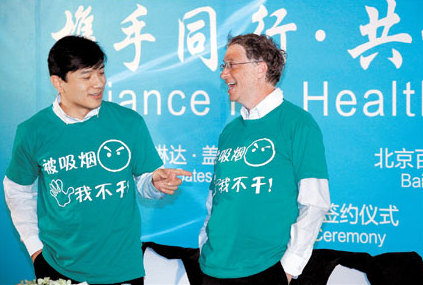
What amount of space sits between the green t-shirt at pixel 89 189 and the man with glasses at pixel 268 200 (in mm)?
359

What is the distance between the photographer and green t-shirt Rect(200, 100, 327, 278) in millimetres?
1790

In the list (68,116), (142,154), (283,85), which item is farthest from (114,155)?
(283,85)

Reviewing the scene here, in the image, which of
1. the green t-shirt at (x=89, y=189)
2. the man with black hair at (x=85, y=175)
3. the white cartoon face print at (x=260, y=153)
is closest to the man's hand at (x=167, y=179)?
the man with black hair at (x=85, y=175)

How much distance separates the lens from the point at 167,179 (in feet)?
6.31

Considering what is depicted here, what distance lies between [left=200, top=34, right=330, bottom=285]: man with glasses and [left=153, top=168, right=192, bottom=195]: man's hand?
0.17m

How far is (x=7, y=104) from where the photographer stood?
3.30m

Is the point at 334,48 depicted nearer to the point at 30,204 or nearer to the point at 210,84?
the point at 210,84

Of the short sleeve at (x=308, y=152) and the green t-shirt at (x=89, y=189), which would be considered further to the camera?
the green t-shirt at (x=89, y=189)

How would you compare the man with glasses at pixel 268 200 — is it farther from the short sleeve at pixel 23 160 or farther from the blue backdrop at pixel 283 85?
the blue backdrop at pixel 283 85

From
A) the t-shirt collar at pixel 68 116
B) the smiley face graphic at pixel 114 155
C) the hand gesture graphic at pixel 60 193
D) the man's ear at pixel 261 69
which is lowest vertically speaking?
the hand gesture graphic at pixel 60 193

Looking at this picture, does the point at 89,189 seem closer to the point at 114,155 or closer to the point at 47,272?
the point at 114,155

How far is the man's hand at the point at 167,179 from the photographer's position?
1.89 metres

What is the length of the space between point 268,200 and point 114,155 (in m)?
0.67

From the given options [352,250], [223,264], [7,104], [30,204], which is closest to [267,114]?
[223,264]
